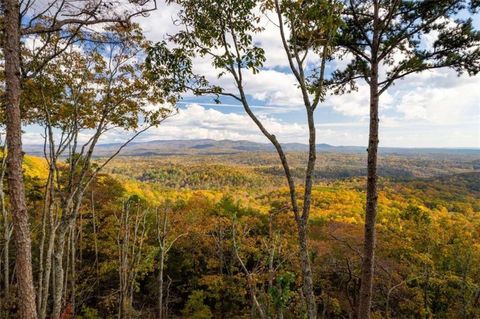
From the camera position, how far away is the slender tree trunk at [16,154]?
4602 mm

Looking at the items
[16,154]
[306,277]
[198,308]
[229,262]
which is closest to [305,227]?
[306,277]

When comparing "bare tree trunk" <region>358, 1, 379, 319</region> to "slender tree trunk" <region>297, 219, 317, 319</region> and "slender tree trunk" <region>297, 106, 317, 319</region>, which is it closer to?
"slender tree trunk" <region>297, 106, 317, 319</region>

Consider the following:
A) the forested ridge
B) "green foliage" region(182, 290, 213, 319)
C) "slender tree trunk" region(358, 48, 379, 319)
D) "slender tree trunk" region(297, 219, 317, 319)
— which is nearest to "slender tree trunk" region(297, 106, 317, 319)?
"slender tree trunk" region(297, 219, 317, 319)

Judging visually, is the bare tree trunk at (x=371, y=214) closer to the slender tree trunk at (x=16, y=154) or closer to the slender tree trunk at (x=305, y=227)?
the slender tree trunk at (x=305, y=227)

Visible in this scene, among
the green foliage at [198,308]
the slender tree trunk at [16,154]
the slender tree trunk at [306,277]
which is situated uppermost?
the slender tree trunk at [16,154]

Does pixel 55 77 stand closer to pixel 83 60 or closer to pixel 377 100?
pixel 83 60

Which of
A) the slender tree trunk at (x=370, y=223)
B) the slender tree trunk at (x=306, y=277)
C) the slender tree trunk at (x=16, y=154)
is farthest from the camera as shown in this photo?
the slender tree trunk at (x=370, y=223)

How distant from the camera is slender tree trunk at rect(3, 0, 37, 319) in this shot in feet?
15.1

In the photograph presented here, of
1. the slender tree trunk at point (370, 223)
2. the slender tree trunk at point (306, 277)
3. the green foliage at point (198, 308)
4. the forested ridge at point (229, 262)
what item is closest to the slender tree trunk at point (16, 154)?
the slender tree trunk at point (306, 277)

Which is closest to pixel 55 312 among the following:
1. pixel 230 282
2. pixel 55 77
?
pixel 55 77

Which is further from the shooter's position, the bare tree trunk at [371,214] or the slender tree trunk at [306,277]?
the bare tree trunk at [371,214]

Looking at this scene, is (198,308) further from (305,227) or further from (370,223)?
(305,227)

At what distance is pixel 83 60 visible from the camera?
877 centimetres

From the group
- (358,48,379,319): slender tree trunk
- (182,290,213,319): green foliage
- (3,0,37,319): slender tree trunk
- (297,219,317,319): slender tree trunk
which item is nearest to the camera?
(3,0,37,319): slender tree trunk
